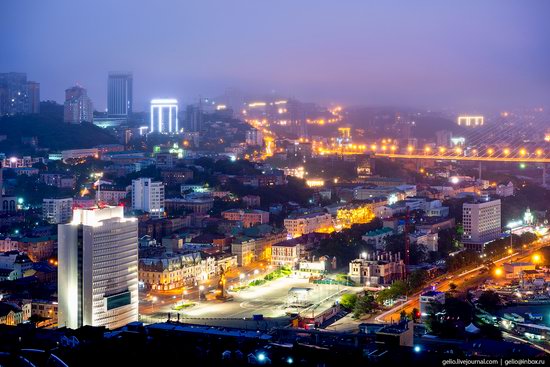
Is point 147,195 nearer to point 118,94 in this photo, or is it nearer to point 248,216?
point 248,216

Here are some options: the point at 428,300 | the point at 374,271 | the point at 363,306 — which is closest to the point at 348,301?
the point at 363,306

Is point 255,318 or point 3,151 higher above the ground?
point 3,151

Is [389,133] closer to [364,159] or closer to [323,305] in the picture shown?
[364,159]

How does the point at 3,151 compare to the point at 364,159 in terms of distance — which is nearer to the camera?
the point at 3,151

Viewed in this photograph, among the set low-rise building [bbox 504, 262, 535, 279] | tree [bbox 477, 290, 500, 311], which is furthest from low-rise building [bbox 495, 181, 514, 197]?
tree [bbox 477, 290, 500, 311]

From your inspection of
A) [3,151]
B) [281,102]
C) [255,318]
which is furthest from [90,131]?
[255,318]
